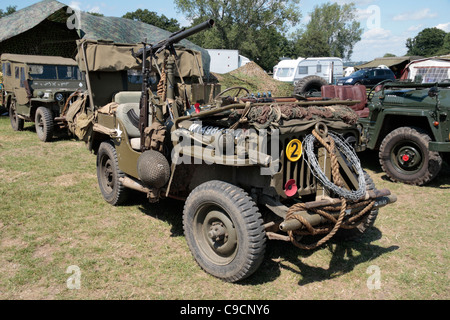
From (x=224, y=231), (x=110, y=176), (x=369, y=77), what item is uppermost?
(x=369, y=77)

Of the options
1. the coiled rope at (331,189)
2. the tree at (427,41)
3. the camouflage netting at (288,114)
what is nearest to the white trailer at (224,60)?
the camouflage netting at (288,114)

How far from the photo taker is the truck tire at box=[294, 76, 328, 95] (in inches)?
355

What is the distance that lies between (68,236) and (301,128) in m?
2.68

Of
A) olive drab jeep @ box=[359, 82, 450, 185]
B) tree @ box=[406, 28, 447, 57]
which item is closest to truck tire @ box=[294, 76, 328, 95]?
olive drab jeep @ box=[359, 82, 450, 185]

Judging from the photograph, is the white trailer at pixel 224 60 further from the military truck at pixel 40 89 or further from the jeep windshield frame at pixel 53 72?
the jeep windshield frame at pixel 53 72

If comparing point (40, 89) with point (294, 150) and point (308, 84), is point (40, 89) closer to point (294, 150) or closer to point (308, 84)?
point (308, 84)

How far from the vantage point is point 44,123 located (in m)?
9.09

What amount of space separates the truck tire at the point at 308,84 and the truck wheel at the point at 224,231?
20.4 feet

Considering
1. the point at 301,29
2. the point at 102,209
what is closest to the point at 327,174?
the point at 102,209

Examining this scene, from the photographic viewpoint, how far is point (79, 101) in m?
7.27

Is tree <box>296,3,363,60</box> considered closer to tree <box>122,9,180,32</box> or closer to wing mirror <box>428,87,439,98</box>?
tree <box>122,9,180,32</box>

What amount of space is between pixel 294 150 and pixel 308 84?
6.30m

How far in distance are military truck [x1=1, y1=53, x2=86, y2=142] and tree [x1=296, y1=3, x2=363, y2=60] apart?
4837cm

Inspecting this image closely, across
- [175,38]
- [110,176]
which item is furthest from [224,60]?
[175,38]
